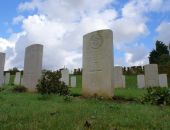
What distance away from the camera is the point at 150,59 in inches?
1751

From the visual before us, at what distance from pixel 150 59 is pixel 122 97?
35.6 metres

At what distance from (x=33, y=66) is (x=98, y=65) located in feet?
14.7

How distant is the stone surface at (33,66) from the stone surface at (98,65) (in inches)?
134

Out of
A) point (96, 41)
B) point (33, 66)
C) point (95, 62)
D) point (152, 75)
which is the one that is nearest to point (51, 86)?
point (95, 62)

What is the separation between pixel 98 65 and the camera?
10.5 m

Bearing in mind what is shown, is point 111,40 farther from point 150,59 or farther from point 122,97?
point 150,59

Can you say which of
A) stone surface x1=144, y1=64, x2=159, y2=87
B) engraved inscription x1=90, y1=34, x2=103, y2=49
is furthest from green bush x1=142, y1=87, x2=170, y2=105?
stone surface x1=144, y1=64, x2=159, y2=87

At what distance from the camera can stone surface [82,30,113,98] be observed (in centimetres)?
1015

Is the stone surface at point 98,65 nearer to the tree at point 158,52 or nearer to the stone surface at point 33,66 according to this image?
the stone surface at point 33,66

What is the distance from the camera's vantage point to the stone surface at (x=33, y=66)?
1353cm

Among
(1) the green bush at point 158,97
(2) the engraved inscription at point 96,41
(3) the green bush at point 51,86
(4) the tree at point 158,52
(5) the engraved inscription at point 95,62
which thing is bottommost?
(1) the green bush at point 158,97

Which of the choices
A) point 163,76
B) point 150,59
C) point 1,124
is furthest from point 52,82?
point 150,59

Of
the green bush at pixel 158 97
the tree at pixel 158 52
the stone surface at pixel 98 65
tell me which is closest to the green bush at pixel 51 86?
the stone surface at pixel 98 65

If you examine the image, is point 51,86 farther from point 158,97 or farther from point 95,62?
point 158,97
